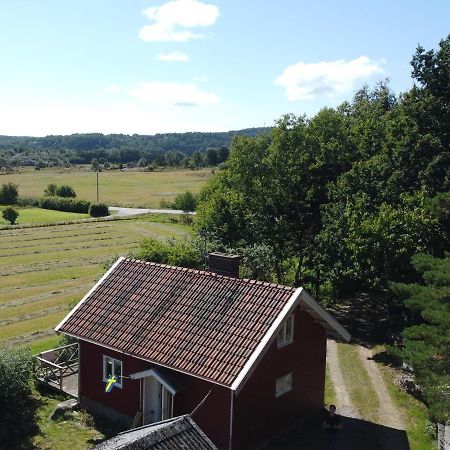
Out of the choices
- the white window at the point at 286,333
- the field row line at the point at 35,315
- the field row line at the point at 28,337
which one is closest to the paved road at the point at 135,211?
the field row line at the point at 35,315

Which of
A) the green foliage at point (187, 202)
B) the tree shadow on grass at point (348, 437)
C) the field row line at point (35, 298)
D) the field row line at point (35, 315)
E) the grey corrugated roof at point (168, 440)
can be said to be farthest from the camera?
the green foliage at point (187, 202)

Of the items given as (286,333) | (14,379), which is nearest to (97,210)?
(14,379)

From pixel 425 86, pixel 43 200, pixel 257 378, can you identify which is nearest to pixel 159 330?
pixel 257 378

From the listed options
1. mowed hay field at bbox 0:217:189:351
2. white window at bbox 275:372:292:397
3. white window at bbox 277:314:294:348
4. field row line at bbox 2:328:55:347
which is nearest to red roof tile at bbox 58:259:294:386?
white window at bbox 277:314:294:348

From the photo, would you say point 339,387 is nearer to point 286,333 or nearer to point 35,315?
point 286,333

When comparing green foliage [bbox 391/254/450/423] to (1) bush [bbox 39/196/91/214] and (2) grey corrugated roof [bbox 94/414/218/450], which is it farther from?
(1) bush [bbox 39/196/91/214]

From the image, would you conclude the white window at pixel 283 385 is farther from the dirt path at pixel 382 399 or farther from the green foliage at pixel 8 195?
the green foliage at pixel 8 195
